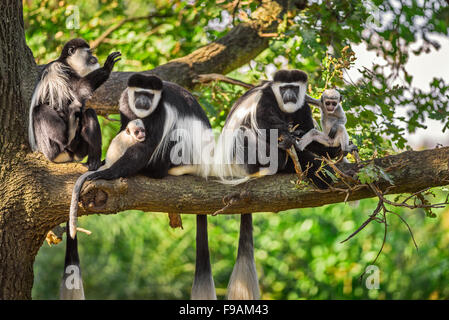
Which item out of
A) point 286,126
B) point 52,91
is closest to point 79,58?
point 52,91

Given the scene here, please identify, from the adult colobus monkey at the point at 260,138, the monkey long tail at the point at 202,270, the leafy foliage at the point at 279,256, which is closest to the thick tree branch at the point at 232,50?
the adult colobus monkey at the point at 260,138

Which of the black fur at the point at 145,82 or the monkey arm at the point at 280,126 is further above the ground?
the black fur at the point at 145,82

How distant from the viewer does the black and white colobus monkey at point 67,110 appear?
3068 mm

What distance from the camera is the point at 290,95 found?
9.70ft

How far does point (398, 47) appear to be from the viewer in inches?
133

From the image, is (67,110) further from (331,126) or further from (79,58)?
(331,126)

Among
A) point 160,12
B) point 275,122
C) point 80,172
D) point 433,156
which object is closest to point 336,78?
point 275,122

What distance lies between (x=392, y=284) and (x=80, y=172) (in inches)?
161

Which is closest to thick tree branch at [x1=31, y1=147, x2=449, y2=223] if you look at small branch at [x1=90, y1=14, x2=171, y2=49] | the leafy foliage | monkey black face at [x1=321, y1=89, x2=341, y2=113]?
monkey black face at [x1=321, y1=89, x2=341, y2=113]

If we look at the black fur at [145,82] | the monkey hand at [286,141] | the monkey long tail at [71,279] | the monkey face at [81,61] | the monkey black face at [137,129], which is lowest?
the monkey long tail at [71,279]

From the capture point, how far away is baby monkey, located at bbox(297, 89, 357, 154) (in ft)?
9.41

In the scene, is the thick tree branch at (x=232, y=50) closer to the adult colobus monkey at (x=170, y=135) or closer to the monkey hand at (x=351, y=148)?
the adult colobus monkey at (x=170, y=135)

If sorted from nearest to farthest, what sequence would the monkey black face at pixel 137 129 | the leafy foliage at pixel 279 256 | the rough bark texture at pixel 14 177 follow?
1. the rough bark texture at pixel 14 177
2. the monkey black face at pixel 137 129
3. the leafy foliage at pixel 279 256

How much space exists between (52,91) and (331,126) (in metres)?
1.46
